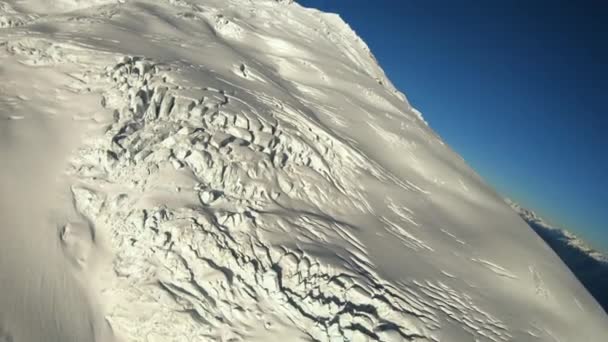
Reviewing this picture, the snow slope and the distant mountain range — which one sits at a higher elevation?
the distant mountain range

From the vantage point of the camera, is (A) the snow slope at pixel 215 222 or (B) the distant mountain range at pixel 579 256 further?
(B) the distant mountain range at pixel 579 256

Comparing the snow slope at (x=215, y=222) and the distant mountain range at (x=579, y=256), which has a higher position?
the distant mountain range at (x=579, y=256)

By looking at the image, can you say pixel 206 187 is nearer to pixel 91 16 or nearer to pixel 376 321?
pixel 376 321

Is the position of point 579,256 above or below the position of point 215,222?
above

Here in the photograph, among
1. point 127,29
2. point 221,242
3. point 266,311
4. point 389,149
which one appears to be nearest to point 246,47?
point 127,29
